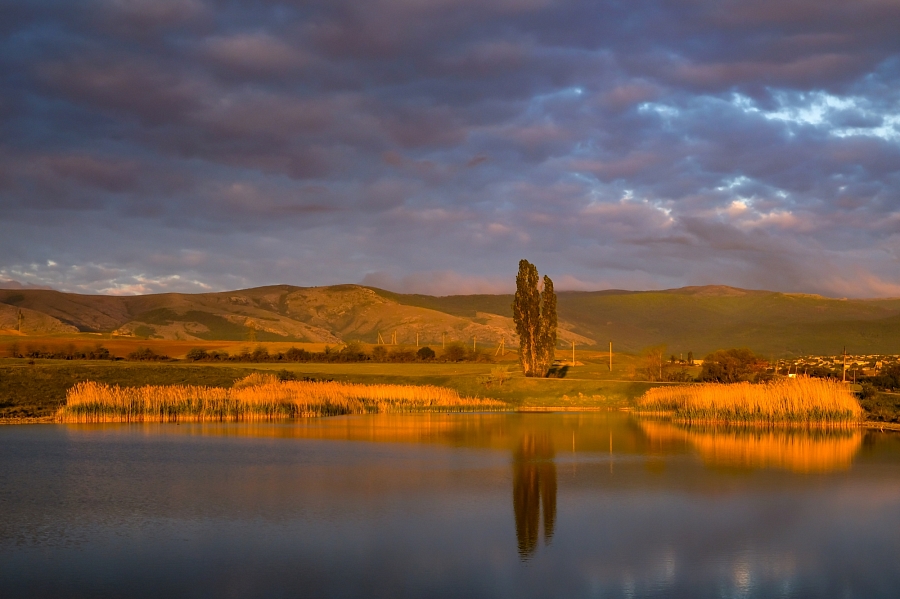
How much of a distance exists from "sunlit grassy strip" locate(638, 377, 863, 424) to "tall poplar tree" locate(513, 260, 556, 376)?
2125 cm

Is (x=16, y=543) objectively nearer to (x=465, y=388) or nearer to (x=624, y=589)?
(x=624, y=589)

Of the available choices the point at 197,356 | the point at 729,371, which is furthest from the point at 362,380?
the point at 197,356

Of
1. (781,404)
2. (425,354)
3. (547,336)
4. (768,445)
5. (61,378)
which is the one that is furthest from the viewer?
(425,354)

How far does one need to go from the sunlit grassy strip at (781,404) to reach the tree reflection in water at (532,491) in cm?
1300

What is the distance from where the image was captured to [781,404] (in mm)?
41062

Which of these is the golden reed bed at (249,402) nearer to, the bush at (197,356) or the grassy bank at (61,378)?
the grassy bank at (61,378)

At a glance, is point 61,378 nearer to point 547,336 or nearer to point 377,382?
point 377,382

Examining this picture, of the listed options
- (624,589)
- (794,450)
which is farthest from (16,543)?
(794,450)

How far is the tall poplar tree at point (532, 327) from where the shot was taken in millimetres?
65562

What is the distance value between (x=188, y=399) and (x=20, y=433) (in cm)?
1038

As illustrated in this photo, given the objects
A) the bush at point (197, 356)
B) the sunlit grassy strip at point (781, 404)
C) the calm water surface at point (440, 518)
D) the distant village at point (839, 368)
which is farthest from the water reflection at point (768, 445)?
the bush at point (197, 356)

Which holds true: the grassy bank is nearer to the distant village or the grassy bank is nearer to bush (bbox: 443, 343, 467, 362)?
bush (bbox: 443, 343, 467, 362)

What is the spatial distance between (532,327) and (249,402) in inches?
1030

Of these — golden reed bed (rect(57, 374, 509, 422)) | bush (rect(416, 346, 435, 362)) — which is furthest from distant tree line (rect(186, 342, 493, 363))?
golden reed bed (rect(57, 374, 509, 422))
